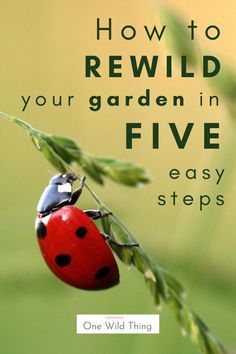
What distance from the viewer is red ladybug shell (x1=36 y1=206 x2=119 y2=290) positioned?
186 centimetres

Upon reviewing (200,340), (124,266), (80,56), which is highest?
(80,56)

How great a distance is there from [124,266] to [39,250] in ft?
0.71

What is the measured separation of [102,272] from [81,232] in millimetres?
112

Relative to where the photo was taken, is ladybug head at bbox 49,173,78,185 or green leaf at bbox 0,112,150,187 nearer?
green leaf at bbox 0,112,150,187

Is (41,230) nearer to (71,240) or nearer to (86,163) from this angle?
(71,240)

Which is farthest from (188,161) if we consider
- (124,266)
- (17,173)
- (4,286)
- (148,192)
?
(4,286)

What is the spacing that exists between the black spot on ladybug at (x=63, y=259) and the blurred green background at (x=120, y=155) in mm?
82

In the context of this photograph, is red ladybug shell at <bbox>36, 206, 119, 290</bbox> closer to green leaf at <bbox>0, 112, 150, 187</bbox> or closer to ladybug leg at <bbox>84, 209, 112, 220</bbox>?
ladybug leg at <bbox>84, 209, 112, 220</bbox>

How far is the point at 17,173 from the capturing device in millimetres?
1950

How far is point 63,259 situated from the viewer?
74.0 inches

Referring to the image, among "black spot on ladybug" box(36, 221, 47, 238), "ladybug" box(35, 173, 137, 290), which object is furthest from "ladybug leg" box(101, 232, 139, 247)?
"black spot on ladybug" box(36, 221, 47, 238)

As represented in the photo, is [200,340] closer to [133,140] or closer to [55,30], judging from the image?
[133,140]

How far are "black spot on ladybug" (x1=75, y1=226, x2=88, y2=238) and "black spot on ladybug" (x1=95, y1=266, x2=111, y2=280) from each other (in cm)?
9

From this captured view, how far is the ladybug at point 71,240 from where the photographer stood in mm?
1865
